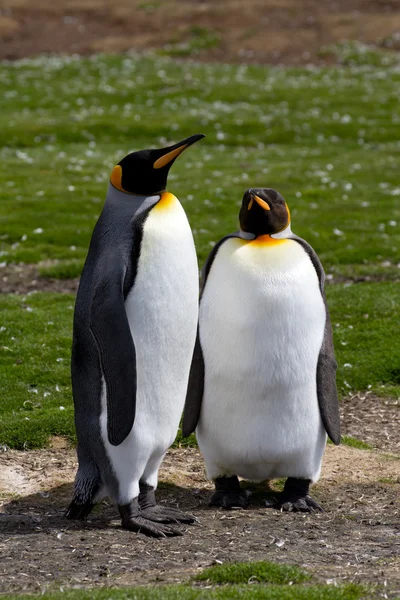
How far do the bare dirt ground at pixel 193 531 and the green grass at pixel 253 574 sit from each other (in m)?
0.13

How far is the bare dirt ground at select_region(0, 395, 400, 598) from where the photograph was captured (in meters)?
5.47

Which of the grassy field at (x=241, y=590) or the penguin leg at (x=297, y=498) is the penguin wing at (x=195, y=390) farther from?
the grassy field at (x=241, y=590)

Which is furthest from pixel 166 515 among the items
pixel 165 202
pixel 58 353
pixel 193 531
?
pixel 58 353

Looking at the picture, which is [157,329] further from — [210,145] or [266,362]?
[210,145]

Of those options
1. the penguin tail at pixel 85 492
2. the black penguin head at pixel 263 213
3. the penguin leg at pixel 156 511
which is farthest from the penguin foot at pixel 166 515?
the black penguin head at pixel 263 213

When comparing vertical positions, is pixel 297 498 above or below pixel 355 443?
above

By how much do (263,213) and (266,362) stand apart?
3.57 ft

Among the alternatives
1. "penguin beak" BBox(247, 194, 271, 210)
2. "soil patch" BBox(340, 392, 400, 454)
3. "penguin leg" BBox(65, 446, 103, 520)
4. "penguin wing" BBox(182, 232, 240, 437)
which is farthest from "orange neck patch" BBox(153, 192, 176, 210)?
"soil patch" BBox(340, 392, 400, 454)

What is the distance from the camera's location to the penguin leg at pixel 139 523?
6.28 meters

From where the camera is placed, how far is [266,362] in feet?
23.2

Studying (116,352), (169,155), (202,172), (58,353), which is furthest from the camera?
(202,172)

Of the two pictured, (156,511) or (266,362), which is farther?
(266,362)

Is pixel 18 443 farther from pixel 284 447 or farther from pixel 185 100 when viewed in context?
pixel 185 100

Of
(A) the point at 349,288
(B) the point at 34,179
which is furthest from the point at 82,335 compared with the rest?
(B) the point at 34,179
